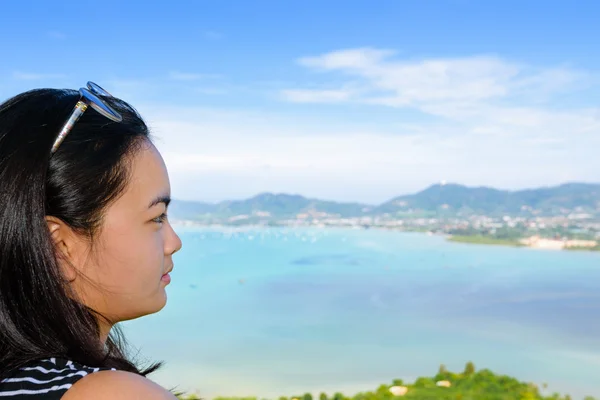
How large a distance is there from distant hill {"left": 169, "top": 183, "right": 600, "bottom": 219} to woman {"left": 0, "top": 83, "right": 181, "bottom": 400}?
22.9 m

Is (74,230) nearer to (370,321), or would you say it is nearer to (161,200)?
(161,200)

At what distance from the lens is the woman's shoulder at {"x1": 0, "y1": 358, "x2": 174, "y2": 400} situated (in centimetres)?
48

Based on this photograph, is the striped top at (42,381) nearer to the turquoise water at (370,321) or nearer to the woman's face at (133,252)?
the woman's face at (133,252)

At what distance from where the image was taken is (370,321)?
11062 millimetres

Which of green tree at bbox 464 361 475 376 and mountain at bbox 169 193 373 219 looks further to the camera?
mountain at bbox 169 193 373 219

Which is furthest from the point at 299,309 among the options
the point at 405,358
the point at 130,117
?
the point at 130,117

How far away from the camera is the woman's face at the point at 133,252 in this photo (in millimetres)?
612

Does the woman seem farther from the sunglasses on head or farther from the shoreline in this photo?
the shoreline

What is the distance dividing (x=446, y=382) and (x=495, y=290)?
31.2 ft

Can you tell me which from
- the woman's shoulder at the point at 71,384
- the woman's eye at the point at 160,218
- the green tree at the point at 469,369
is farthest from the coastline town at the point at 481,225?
the woman's shoulder at the point at 71,384

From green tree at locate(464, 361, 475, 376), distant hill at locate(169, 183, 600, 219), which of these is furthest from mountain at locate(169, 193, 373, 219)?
green tree at locate(464, 361, 475, 376)

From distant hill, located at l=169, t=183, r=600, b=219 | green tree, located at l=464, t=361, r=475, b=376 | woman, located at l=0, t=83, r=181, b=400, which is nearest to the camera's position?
woman, located at l=0, t=83, r=181, b=400

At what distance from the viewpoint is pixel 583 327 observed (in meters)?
10.2

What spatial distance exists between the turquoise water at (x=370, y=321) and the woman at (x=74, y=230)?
341 cm
